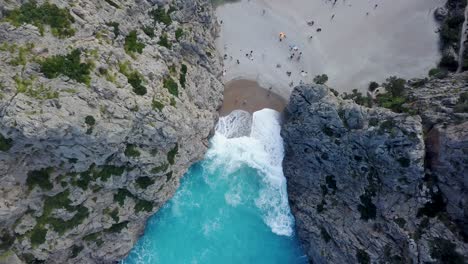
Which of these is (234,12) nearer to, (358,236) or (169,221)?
(169,221)

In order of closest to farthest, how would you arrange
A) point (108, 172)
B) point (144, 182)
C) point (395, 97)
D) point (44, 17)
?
1. point (44, 17)
2. point (108, 172)
3. point (144, 182)
4. point (395, 97)

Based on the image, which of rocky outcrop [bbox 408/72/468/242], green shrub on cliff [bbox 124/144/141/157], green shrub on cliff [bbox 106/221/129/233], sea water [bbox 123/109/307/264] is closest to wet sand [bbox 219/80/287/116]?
sea water [bbox 123/109/307/264]

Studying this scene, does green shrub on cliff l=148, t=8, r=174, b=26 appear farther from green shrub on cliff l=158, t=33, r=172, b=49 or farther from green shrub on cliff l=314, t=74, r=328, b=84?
green shrub on cliff l=314, t=74, r=328, b=84

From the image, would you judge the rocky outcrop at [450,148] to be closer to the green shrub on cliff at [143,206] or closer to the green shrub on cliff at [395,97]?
the green shrub on cliff at [395,97]

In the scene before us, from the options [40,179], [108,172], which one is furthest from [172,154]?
[40,179]

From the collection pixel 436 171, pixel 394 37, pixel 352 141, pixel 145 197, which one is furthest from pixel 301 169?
pixel 394 37

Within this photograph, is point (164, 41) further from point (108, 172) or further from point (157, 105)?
point (108, 172)
